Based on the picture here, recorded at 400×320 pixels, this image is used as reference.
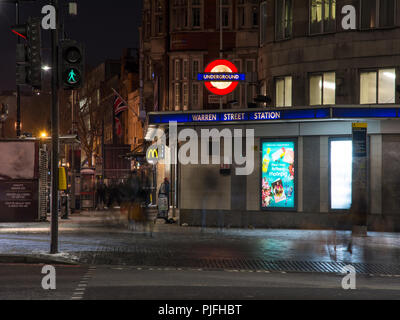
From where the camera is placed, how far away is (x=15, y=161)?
98.0 feet

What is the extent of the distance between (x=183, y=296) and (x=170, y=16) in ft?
107

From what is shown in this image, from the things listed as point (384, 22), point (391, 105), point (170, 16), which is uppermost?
point (170, 16)

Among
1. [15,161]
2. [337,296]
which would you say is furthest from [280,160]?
[337,296]

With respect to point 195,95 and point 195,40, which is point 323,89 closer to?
point 195,95

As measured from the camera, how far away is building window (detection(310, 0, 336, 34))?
28328mm

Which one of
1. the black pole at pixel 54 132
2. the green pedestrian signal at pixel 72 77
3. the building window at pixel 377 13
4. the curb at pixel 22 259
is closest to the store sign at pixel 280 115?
the building window at pixel 377 13

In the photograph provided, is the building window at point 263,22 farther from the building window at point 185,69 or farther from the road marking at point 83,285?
the road marking at point 83,285

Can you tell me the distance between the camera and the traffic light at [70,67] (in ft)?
54.7

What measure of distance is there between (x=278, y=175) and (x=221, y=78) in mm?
4921

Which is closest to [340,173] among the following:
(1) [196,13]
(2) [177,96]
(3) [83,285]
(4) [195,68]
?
(3) [83,285]

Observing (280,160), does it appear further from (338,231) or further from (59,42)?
(59,42)

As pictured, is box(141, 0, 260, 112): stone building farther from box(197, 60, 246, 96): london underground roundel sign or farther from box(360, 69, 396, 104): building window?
box(360, 69, 396, 104): building window

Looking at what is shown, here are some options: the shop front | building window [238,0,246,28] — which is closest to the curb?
the shop front

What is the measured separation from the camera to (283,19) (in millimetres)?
29922
